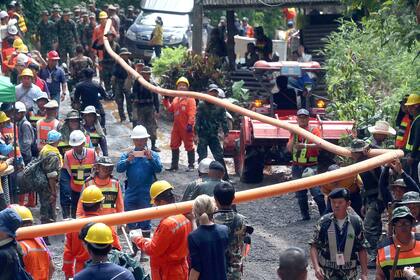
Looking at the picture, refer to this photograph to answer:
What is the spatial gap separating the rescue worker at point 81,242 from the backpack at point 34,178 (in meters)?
4.24

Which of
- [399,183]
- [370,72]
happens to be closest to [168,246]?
[399,183]

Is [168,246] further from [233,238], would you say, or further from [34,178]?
[34,178]

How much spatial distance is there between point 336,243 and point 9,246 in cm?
295

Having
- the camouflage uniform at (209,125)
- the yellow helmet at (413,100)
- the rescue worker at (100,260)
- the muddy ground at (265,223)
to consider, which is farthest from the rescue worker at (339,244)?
the camouflage uniform at (209,125)

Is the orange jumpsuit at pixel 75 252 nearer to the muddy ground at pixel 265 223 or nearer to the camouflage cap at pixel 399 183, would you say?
the muddy ground at pixel 265 223

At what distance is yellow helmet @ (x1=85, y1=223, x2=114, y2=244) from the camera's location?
9.01 meters

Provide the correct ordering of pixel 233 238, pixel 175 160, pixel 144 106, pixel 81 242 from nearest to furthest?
pixel 233 238
pixel 81 242
pixel 175 160
pixel 144 106

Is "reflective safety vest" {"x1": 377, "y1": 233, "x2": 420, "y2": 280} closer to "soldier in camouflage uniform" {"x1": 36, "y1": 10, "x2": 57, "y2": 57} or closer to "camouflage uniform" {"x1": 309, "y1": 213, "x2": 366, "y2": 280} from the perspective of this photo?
"camouflage uniform" {"x1": 309, "y1": 213, "x2": 366, "y2": 280}

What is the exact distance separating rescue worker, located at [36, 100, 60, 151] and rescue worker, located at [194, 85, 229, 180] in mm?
2847

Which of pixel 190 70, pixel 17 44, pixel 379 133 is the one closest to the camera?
pixel 379 133

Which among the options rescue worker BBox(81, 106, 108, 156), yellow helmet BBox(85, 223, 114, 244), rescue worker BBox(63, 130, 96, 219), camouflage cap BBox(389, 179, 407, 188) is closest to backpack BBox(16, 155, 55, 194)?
rescue worker BBox(63, 130, 96, 219)

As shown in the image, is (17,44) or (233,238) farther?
(17,44)

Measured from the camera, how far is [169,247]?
35.1 feet

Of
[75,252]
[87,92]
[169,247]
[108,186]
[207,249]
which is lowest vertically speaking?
[87,92]
